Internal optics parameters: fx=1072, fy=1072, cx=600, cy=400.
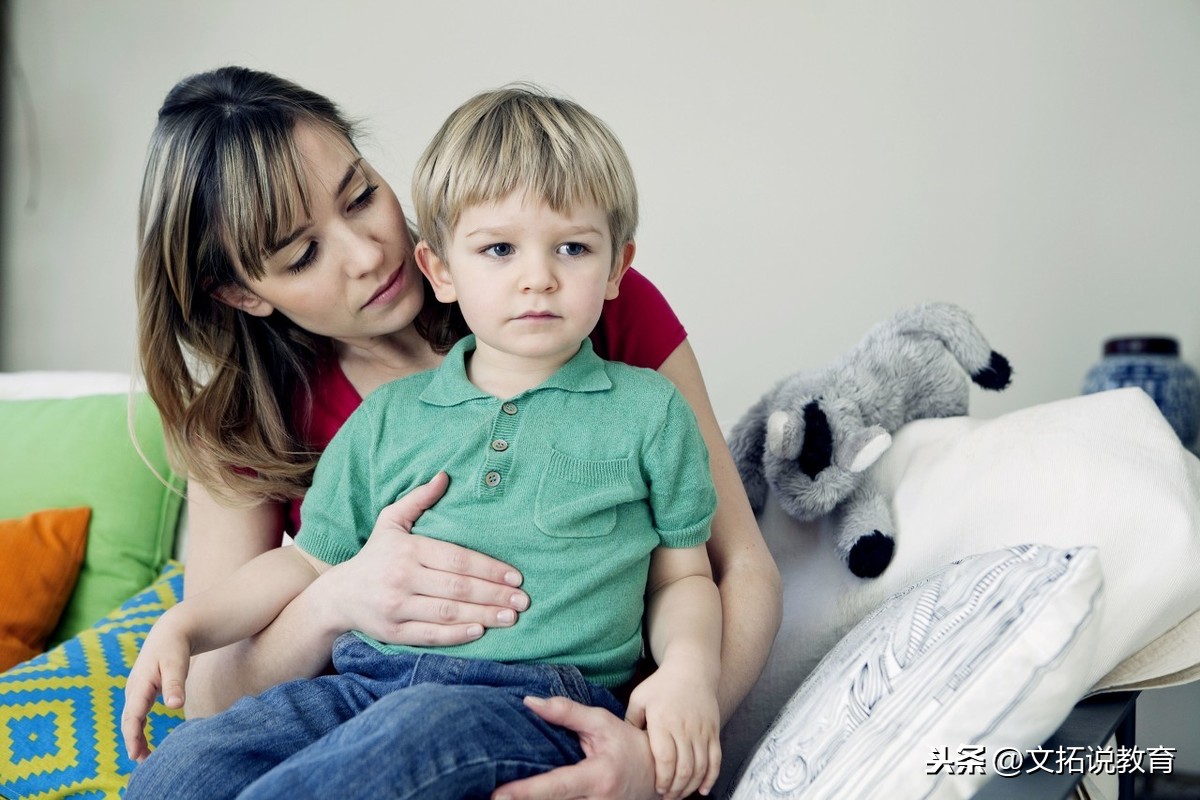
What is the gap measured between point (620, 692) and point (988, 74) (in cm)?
168

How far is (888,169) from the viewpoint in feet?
7.53

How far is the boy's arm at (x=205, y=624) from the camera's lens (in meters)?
0.98

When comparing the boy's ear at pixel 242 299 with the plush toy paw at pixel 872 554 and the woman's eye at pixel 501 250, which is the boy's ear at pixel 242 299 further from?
the plush toy paw at pixel 872 554

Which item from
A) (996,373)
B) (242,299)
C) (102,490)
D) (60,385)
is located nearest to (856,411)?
(996,373)

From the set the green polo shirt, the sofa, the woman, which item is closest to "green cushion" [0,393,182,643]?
the sofa

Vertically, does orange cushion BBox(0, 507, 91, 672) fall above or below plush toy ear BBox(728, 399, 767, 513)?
below

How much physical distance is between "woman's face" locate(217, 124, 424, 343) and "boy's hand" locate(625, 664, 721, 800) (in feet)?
1.78

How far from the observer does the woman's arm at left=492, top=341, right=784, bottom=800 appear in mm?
843

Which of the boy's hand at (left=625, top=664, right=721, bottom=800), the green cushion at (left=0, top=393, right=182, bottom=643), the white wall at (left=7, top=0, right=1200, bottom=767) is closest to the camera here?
the boy's hand at (left=625, top=664, right=721, bottom=800)

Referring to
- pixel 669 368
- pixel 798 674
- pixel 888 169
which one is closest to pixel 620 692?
pixel 798 674

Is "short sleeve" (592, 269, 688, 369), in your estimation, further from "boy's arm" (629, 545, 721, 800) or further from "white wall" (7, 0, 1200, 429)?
"white wall" (7, 0, 1200, 429)

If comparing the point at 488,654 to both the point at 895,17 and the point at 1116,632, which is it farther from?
the point at 895,17

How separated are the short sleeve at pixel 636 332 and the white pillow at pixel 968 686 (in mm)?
513

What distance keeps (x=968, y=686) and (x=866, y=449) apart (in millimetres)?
603
